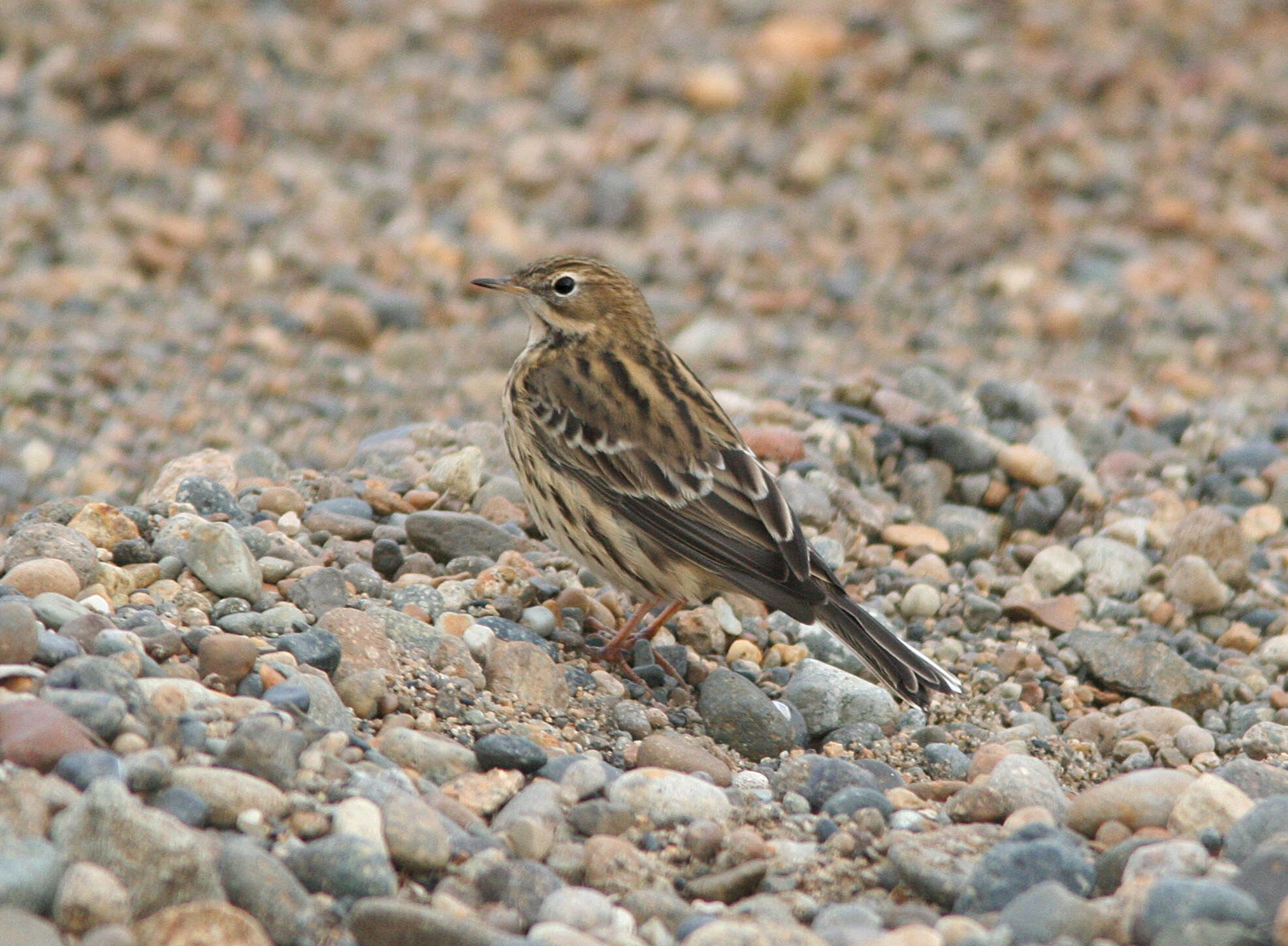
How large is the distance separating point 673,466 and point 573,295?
1288mm

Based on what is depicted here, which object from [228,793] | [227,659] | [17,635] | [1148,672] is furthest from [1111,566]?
[17,635]

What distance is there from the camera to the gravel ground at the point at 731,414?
411 centimetres

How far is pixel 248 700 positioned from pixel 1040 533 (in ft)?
14.8

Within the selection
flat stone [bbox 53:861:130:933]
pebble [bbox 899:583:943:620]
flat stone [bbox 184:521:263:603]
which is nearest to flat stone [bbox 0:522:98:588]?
flat stone [bbox 184:521:263:603]

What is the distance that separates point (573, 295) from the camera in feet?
23.6

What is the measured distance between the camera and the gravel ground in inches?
162

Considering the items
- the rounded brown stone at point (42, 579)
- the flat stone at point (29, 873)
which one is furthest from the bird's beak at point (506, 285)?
the flat stone at point (29, 873)

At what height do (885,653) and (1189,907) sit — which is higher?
(885,653)

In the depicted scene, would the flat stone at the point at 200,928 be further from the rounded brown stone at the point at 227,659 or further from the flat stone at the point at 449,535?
the flat stone at the point at 449,535

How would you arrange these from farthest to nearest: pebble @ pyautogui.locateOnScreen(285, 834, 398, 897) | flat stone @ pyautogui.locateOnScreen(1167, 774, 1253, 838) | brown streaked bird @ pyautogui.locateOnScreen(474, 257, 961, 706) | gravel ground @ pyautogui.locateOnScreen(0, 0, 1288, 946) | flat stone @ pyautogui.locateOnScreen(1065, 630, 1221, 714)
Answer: flat stone @ pyautogui.locateOnScreen(1065, 630, 1221, 714), brown streaked bird @ pyautogui.locateOnScreen(474, 257, 961, 706), flat stone @ pyautogui.locateOnScreen(1167, 774, 1253, 838), gravel ground @ pyautogui.locateOnScreen(0, 0, 1288, 946), pebble @ pyautogui.locateOnScreen(285, 834, 398, 897)

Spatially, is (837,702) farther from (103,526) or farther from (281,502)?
(103,526)

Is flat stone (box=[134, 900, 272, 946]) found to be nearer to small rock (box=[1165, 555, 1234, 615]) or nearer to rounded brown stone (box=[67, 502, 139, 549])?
rounded brown stone (box=[67, 502, 139, 549])

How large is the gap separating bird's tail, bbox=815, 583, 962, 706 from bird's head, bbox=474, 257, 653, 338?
6.58 ft

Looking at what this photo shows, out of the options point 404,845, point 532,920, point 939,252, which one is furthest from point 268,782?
point 939,252
